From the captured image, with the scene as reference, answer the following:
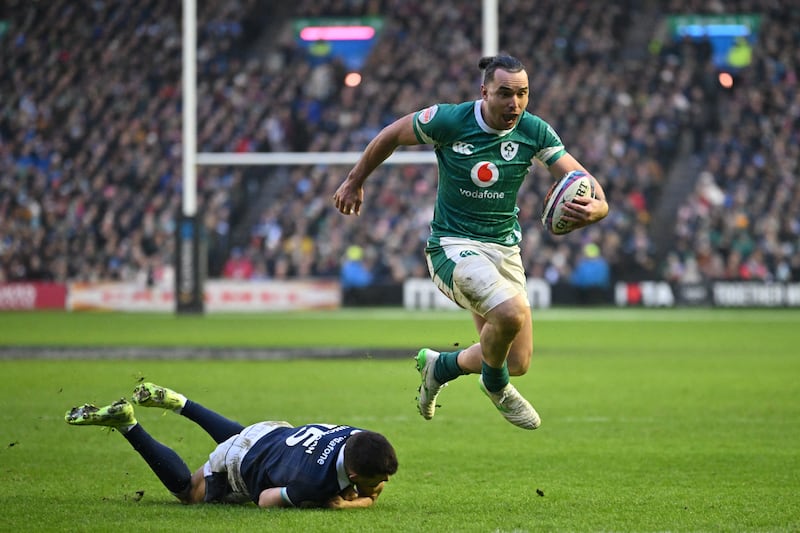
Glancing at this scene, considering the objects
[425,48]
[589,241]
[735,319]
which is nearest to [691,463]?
[735,319]

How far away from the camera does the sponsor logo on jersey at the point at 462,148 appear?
284 inches

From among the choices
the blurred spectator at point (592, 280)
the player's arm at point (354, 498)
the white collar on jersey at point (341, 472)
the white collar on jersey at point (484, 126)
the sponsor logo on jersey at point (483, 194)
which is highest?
the white collar on jersey at point (484, 126)

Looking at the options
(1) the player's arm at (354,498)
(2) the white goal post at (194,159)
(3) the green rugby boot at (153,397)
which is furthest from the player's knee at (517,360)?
(2) the white goal post at (194,159)

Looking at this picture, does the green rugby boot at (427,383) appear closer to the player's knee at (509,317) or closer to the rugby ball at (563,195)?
the player's knee at (509,317)

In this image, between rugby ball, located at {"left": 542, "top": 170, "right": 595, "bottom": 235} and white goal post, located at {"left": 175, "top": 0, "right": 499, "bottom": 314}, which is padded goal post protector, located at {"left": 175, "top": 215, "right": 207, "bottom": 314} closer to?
white goal post, located at {"left": 175, "top": 0, "right": 499, "bottom": 314}

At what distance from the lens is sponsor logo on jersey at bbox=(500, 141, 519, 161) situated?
722 centimetres

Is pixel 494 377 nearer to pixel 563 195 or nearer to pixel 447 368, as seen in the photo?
pixel 447 368

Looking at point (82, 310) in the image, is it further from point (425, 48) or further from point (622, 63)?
point (622, 63)

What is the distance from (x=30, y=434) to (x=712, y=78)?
26.2 metres

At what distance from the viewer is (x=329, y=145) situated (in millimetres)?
27453

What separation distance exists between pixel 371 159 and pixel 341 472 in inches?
80.0

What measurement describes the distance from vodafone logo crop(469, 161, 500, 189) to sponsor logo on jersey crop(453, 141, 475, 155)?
0.10m

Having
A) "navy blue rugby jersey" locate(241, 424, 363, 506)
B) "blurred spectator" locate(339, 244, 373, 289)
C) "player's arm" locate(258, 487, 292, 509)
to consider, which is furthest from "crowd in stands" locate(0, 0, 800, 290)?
"player's arm" locate(258, 487, 292, 509)

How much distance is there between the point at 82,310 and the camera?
2867 cm
